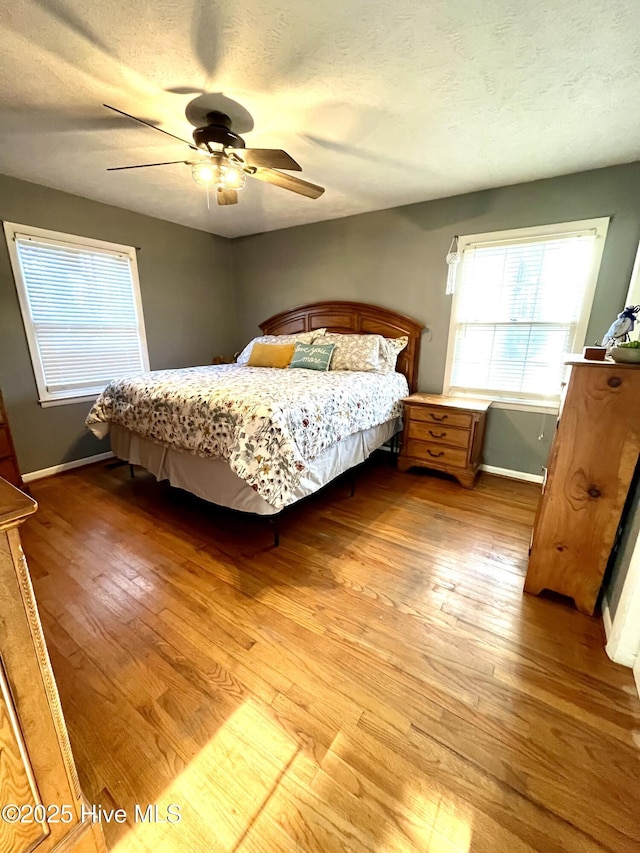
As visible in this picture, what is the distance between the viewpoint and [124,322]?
350 cm

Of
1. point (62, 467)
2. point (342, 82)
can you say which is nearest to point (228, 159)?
point (342, 82)

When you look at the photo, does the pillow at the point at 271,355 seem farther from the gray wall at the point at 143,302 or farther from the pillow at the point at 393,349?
the gray wall at the point at 143,302

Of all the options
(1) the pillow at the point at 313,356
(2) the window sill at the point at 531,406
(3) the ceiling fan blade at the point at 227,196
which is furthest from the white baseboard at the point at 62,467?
(2) the window sill at the point at 531,406

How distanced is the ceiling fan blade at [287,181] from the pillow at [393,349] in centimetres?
148

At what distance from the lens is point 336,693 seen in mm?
1255

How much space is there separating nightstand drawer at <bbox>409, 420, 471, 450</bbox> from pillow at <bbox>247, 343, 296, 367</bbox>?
4.39ft

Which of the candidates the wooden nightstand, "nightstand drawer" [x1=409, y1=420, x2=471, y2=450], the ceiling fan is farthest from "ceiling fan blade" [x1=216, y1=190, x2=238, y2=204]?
"nightstand drawer" [x1=409, y1=420, x2=471, y2=450]

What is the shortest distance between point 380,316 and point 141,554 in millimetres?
2888

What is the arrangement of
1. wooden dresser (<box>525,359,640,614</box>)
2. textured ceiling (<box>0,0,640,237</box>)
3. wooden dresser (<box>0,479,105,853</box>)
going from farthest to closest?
wooden dresser (<box>525,359,640,614</box>) → textured ceiling (<box>0,0,640,237</box>) → wooden dresser (<box>0,479,105,853</box>)

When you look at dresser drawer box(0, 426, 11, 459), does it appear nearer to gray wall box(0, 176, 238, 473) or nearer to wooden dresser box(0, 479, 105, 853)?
gray wall box(0, 176, 238, 473)

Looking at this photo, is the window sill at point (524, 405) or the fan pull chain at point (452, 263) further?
the fan pull chain at point (452, 263)

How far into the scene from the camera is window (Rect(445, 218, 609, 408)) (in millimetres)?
2592

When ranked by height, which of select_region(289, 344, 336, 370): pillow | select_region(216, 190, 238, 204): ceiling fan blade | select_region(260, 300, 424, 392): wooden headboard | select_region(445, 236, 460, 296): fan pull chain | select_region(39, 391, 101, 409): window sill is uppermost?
select_region(216, 190, 238, 204): ceiling fan blade

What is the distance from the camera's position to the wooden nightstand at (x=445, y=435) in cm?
281
